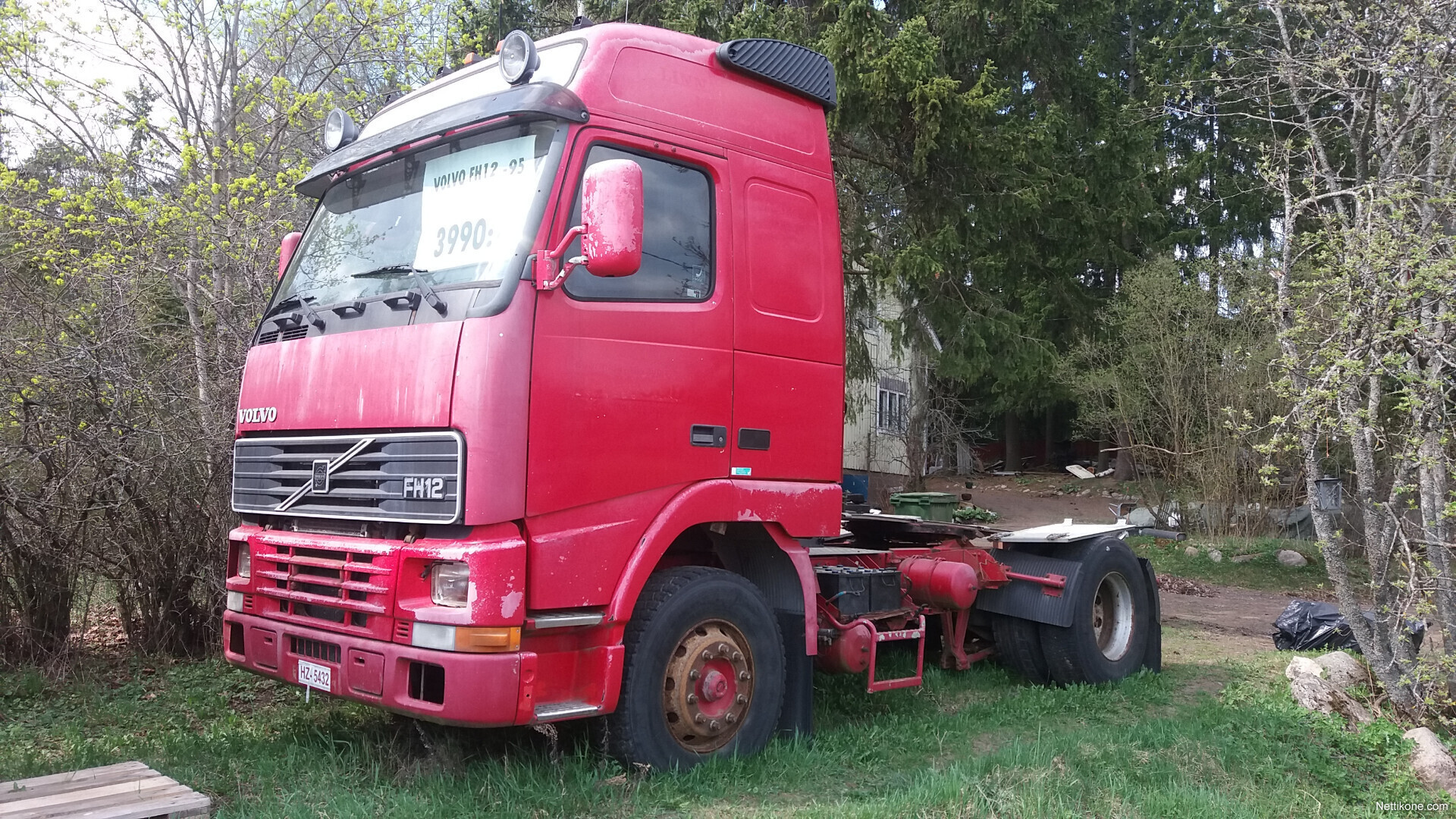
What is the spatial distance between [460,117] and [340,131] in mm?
1294

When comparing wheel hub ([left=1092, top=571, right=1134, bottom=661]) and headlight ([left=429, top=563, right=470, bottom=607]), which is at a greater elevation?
headlight ([left=429, top=563, right=470, bottom=607])

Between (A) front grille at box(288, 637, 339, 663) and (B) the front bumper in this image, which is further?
(A) front grille at box(288, 637, 339, 663)

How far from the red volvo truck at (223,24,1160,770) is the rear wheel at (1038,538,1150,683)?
1.65 metres

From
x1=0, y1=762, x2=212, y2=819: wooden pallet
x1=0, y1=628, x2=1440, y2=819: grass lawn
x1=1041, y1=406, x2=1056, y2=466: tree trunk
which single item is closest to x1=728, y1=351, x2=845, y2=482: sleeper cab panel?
x1=0, y1=628, x2=1440, y2=819: grass lawn

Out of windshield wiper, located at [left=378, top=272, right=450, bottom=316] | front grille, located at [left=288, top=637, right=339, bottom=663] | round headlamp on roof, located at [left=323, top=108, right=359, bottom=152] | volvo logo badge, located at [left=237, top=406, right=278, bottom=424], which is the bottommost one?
front grille, located at [left=288, top=637, right=339, bottom=663]

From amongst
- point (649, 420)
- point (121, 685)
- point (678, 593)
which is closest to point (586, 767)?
point (678, 593)

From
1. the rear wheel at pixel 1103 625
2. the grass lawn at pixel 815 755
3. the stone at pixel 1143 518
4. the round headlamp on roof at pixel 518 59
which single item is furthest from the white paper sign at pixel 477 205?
the stone at pixel 1143 518

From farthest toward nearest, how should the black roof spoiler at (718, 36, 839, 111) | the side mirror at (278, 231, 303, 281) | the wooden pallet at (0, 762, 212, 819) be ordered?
the side mirror at (278, 231, 303, 281)
the black roof spoiler at (718, 36, 839, 111)
the wooden pallet at (0, 762, 212, 819)

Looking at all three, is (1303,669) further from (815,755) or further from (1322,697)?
(815,755)

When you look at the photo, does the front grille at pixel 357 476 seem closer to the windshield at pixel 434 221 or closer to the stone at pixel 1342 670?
the windshield at pixel 434 221

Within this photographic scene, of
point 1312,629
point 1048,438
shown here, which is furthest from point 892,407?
point 1312,629

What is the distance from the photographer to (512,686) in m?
4.12

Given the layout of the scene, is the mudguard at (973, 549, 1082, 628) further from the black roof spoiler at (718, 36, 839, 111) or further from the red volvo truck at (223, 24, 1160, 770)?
the black roof spoiler at (718, 36, 839, 111)

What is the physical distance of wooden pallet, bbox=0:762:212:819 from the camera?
3971mm
